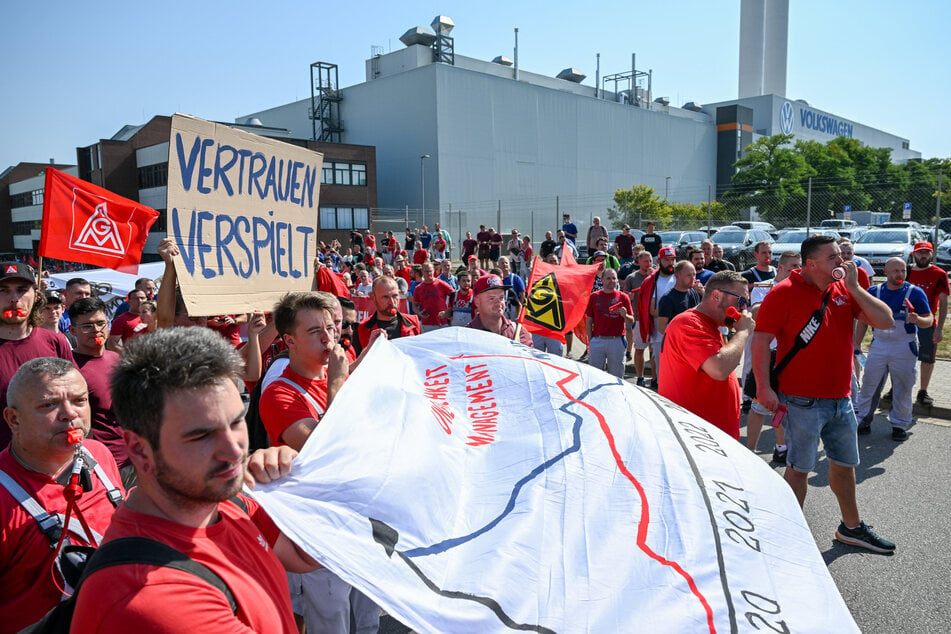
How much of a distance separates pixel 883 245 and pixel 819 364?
787 inches

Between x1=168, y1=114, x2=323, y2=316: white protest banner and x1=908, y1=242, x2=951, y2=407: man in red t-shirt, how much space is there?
7011mm

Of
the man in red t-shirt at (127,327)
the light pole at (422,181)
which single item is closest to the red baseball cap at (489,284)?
the man in red t-shirt at (127,327)

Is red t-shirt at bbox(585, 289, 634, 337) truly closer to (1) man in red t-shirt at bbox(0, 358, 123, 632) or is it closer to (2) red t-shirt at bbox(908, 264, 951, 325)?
(2) red t-shirt at bbox(908, 264, 951, 325)

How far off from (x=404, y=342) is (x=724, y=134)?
64.4 metres

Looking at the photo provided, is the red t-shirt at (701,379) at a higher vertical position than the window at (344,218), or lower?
lower

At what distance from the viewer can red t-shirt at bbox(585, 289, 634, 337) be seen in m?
8.62

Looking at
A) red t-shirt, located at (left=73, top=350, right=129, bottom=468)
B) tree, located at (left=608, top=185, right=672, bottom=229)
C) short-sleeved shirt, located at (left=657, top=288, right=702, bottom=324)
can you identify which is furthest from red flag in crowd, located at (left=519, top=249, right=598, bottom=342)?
tree, located at (left=608, top=185, right=672, bottom=229)

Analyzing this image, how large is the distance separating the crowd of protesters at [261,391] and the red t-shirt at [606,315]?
0.02m

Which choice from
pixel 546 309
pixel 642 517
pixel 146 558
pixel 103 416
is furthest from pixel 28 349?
pixel 546 309

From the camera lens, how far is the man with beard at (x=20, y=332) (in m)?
4.09

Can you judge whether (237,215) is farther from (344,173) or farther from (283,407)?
(344,173)

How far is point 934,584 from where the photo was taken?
4.02 metres

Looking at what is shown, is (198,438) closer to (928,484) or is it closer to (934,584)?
(934,584)

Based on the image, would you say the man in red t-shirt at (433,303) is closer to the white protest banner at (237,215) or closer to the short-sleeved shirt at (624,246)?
the white protest banner at (237,215)
